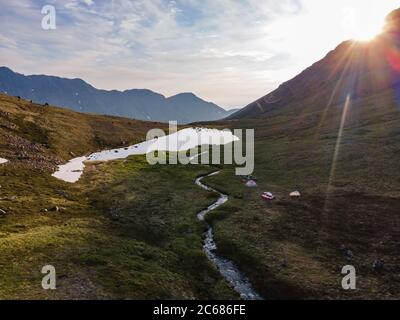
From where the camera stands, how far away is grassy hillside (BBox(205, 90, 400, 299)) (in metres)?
37.1

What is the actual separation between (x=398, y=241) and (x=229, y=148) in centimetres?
9047

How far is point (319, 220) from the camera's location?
53.2 m

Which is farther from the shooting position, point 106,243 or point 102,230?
point 102,230

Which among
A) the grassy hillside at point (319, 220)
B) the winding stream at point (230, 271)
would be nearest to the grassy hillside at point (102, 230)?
the winding stream at point (230, 271)

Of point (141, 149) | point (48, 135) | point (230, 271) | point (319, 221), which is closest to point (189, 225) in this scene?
point (230, 271)

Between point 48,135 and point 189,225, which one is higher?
point 48,135

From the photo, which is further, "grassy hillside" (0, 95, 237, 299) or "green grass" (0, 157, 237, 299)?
"grassy hillside" (0, 95, 237, 299)

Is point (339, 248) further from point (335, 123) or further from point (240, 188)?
point (335, 123)

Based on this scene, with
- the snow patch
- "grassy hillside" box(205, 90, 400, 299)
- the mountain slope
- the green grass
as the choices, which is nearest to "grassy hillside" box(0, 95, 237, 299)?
the green grass

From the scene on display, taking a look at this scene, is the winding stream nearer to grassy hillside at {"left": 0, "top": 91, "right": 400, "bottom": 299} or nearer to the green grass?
grassy hillside at {"left": 0, "top": 91, "right": 400, "bottom": 299}

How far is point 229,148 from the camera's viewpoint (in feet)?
436

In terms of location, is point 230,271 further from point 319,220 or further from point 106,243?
point 319,220

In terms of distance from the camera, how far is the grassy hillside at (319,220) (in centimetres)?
3706
